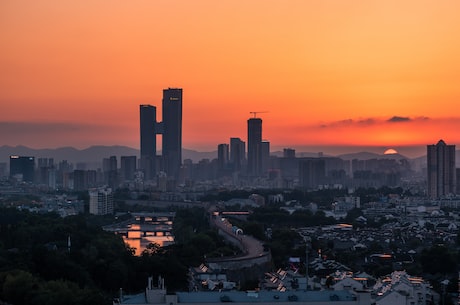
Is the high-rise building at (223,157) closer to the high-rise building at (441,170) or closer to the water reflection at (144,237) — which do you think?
the high-rise building at (441,170)

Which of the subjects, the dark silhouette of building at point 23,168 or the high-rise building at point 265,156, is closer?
the dark silhouette of building at point 23,168

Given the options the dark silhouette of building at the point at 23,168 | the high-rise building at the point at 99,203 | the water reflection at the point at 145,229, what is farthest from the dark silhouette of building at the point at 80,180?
the water reflection at the point at 145,229

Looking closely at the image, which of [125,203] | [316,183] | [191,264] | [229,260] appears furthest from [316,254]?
[316,183]

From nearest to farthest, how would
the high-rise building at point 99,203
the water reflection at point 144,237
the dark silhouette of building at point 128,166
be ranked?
the water reflection at point 144,237 < the high-rise building at point 99,203 < the dark silhouette of building at point 128,166

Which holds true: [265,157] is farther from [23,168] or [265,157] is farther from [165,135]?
[23,168]

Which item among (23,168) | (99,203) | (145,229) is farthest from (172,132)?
(145,229)
